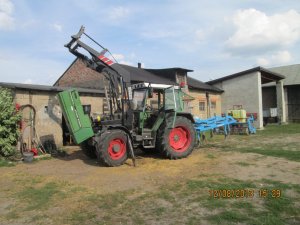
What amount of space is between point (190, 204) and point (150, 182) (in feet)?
6.20

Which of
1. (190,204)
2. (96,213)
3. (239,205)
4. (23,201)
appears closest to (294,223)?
(239,205)

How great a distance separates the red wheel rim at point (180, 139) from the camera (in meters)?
10.7

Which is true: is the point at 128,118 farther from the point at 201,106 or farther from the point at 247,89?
the point at 247,89

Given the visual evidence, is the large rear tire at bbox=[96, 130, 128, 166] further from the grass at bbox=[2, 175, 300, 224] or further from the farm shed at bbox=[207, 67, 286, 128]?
the farm shed at bbox=[207, 67, 286, 128]

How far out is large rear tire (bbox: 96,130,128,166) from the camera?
9.18 m

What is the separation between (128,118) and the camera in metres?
10.2

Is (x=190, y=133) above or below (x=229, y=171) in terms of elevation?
above

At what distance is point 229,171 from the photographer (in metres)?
8.40

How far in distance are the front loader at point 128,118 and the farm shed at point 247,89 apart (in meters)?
14.5

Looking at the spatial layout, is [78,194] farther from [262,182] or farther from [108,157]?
[262,182]

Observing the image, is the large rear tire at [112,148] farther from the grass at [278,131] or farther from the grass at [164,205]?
the grass at [278,131]

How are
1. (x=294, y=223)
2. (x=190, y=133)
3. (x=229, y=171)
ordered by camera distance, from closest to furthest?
(x=294, y=223), (x=229, y=171), (x=190, y=133)
